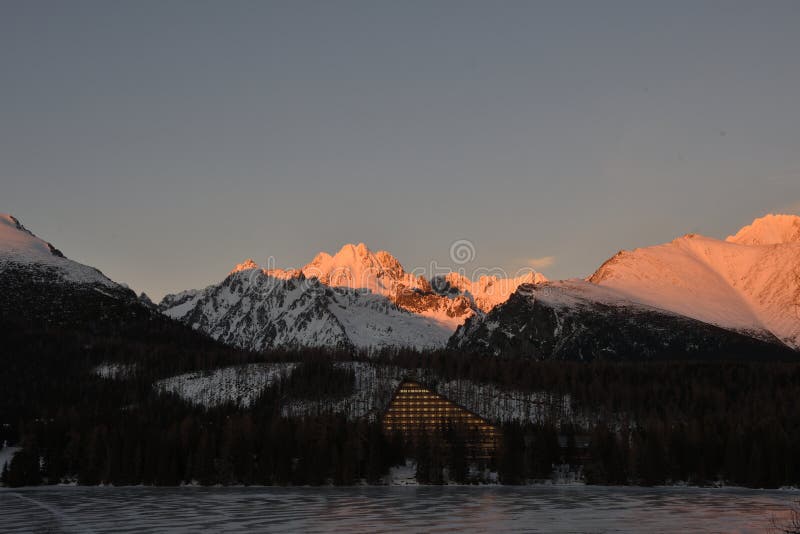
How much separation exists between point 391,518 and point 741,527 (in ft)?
168

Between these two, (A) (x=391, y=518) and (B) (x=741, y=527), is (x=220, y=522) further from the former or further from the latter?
(B) (x=741, y=527)

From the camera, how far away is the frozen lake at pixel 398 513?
135 meters

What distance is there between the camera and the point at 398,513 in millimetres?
158875

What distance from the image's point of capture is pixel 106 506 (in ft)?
580

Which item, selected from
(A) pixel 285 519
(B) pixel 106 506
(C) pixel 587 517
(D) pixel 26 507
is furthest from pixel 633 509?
(D) pixel 26 507

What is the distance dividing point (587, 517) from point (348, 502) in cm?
5253

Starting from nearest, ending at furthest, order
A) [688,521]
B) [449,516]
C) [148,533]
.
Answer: [148,533] → [688,521] → [449,516]

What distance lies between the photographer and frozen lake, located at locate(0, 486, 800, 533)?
443 ft

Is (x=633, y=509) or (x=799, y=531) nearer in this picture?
(x=799, y=531)

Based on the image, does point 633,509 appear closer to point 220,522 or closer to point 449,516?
point 449,516

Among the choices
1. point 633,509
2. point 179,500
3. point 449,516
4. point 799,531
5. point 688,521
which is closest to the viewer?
point 799,531

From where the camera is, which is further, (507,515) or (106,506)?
(106,506)

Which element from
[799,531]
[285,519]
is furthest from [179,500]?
[799,531]

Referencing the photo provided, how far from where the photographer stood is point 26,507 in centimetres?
17762
